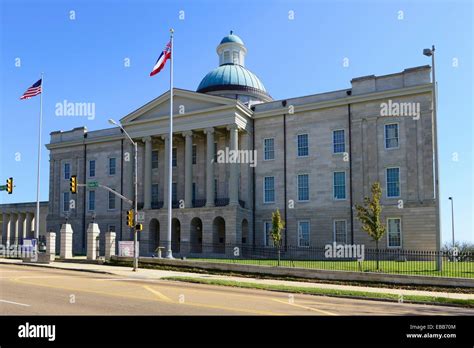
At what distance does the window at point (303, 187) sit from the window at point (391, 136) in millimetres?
8191

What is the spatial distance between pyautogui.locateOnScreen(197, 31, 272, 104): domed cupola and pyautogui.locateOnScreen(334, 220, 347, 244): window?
1801 cm

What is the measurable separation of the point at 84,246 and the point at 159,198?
12625 mm

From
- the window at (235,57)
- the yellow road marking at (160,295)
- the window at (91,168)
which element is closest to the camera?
the yellow road marking at (160,295)

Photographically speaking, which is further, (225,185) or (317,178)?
(225,185)

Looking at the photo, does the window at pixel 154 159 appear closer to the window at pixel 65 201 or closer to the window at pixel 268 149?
the window at pixel 268 149

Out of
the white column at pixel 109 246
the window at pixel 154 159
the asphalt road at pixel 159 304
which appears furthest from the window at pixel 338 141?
the asphalt road at pixel 159 304

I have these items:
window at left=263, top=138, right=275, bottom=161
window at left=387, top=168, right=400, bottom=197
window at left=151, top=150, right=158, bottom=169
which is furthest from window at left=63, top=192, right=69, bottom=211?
window at left=387, top=168, right=400, bottom=197

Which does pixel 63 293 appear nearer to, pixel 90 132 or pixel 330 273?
pixel 330 273

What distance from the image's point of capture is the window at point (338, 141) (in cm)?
4638

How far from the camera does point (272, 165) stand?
163 feet

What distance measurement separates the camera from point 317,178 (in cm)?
4725

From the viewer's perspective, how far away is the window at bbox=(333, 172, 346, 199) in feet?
151

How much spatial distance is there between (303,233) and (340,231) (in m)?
3.69
